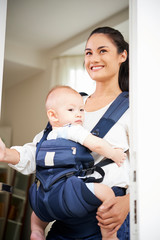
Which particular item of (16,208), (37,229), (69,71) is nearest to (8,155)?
(37,229)

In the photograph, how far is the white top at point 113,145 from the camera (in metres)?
1.20

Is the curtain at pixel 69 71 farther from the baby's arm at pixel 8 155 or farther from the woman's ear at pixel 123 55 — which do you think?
the baby's arm at pixel 8 155

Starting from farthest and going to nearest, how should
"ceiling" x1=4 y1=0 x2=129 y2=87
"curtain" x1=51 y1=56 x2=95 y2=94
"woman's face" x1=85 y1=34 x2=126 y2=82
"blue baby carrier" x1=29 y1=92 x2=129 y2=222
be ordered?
"curtain" x1=51 y1=56 x2=95 y2=94, "ceiling" x1=4 y1=0 x2=129 y2=87, "woman's face" x1=85 y1=34 x2=126 y2=82, "blue baby carrier" x1=29 y1=92 x2=129 y2=222

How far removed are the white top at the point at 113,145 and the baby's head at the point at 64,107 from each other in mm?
137

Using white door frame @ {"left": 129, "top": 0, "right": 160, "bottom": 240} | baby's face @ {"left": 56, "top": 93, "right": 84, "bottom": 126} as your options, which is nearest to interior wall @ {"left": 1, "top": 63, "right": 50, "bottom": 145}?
baby's face @ {"left": 56, "top": 93, "right": 84, "bottom": 126}

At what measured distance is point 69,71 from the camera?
2801 mm

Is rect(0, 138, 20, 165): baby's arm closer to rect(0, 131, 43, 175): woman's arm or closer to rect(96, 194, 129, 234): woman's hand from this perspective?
rect(0, 131, 43, 175): woman's arm

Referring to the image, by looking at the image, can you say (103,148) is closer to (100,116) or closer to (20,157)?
(100,116)

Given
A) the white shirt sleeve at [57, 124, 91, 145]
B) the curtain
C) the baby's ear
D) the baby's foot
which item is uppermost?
the curtain

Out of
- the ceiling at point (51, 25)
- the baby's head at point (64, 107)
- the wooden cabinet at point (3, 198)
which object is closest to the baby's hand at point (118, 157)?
the baby's head at point (64, 107)

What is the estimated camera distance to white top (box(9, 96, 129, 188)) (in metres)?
1.20

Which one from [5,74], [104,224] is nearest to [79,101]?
[104,224]

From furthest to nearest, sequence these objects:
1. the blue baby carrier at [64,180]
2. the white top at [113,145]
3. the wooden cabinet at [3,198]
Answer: the wooden cabinet at [3,198] < the white top at [113,145] < the blue baby carrier at [64,180]

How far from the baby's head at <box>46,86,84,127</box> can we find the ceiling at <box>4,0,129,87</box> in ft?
3.30
